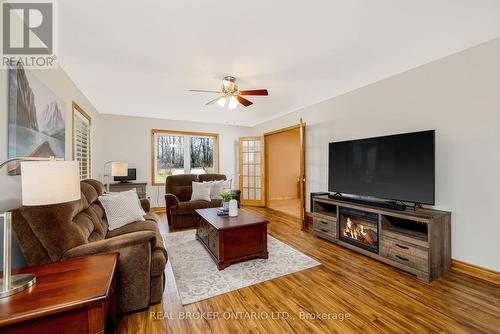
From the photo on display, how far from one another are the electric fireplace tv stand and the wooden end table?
2781mm

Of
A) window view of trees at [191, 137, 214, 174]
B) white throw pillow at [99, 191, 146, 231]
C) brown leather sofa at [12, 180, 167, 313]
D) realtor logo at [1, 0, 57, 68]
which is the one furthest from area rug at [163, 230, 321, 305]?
window view of trees at [191, 137, 214, 174]

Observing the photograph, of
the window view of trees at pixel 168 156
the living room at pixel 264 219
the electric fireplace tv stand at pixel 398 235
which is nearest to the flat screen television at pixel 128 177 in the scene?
the window view of trees at pixel 168 156

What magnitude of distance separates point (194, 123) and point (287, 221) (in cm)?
368

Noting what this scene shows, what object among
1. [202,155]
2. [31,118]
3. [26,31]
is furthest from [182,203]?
[26,31]

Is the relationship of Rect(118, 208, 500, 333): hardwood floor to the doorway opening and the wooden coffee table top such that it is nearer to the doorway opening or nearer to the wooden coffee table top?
the wooden coffee table top

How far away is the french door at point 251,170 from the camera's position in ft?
19.8

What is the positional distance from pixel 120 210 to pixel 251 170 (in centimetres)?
397

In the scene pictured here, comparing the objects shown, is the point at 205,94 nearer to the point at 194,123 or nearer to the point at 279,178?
the point at 194,123

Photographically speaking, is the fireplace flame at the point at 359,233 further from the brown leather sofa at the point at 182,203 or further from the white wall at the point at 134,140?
the white wall at the point at 134,140

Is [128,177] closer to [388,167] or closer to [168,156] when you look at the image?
[168,156]

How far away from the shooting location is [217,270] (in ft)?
8.02

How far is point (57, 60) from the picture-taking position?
2459 millimetres

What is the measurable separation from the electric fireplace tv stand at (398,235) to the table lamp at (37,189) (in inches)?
118

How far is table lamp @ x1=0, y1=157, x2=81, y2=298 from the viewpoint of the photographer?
1058mm
